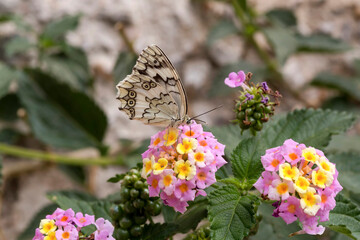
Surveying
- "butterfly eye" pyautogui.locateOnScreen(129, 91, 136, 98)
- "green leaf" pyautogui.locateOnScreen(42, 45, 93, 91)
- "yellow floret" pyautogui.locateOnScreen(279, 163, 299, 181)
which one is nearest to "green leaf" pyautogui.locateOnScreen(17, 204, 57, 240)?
"green leaf" pyautogui.locateOnScreen(42, 45, 93, 91)

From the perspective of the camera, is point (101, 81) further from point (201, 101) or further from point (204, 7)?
point (204, 7)

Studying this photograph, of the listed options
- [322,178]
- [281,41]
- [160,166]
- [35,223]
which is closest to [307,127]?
[322,178]

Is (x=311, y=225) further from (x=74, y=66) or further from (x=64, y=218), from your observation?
(x=74, y=66)

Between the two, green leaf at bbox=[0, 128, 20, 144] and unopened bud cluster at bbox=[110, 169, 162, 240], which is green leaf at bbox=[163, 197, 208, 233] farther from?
green leaf at bbox=[0, 128, 20, 144]

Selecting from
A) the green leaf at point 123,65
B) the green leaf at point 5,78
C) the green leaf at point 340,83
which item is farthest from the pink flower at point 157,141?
the green leaf at point 340,83

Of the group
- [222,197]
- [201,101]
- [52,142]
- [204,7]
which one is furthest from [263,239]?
[204,7]
